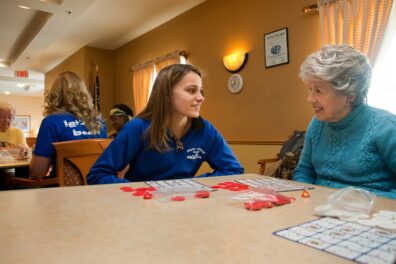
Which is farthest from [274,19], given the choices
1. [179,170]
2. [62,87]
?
[179,170]

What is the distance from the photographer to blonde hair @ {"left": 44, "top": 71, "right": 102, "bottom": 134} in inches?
90.0

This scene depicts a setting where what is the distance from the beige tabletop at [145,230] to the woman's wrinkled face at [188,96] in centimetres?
65

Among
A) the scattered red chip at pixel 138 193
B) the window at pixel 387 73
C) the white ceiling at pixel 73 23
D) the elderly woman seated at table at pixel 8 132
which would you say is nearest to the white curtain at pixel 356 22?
the window at pixel 387 73

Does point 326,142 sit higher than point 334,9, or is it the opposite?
point 334,9

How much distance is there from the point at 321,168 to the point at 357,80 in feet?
1.33

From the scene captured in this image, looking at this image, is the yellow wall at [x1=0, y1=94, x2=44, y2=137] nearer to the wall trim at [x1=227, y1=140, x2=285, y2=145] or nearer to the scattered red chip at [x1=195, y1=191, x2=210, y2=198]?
the wall trim at [x1=227, y1=140, x2=285, y2=145]

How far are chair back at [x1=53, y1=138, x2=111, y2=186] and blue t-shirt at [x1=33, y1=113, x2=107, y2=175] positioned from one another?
44 cm

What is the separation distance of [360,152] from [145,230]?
1.00 m

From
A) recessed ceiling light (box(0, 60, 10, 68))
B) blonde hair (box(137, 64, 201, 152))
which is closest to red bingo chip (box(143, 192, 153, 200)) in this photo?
blonde hair (box(137, 64, 201, 152))

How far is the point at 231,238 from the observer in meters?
0.56

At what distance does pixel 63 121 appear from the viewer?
7.24 ft

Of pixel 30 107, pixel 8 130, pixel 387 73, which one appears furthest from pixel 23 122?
pixel 387 73

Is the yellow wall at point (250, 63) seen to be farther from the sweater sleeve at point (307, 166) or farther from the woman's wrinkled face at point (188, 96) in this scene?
the woman's wrinkled face at point (188, 96)

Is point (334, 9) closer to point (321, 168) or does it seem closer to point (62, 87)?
point (321, 168)
